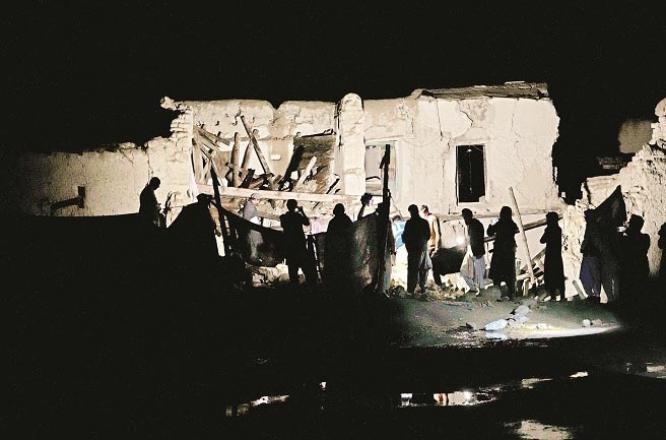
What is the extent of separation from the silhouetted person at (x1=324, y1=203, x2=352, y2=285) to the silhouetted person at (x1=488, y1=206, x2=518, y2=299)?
2840 mm

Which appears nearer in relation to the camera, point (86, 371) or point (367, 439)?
point (367, 439)

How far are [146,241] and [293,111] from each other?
25.8ft

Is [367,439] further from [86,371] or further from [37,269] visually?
[37,269]

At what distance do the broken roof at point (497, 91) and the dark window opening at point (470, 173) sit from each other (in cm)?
114

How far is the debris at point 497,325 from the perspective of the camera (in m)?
9.59

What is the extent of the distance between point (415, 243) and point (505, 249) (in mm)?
→ 1517

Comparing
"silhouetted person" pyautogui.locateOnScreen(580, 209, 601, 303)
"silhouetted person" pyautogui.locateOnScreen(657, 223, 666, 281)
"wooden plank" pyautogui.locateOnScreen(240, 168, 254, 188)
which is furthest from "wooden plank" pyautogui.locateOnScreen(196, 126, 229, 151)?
"silhouetted person" pyautogui.locateOnScreen(657, 223, 666, 281)

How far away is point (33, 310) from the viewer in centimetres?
605

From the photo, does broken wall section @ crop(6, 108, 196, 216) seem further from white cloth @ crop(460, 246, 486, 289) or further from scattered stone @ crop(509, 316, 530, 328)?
scattered stone @ crop(509, 316, 530, 328)

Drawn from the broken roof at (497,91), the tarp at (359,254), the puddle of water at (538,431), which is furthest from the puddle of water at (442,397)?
the broken roof at (497,91)

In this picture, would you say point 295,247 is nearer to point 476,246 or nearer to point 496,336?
point 496,336

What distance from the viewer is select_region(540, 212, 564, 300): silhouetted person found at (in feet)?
36.1

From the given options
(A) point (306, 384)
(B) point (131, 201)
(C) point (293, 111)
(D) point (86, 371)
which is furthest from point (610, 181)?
(D) point (86, 371)

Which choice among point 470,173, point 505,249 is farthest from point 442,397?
point 470,173
